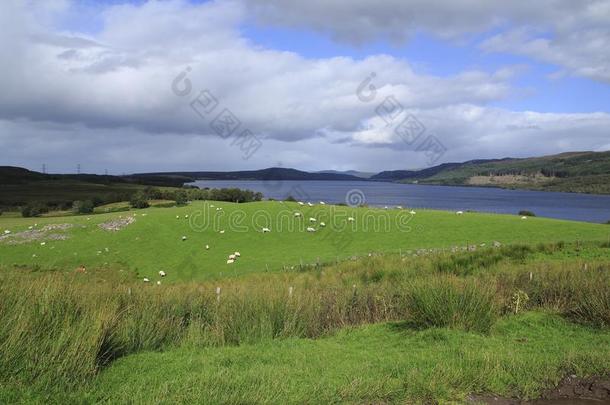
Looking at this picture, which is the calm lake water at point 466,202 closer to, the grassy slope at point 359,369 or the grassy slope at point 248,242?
the grassy slope at point 248,242

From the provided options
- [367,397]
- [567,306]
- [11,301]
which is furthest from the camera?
[567,306]

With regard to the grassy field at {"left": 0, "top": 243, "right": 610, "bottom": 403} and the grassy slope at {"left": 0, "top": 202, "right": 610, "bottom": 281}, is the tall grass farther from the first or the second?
the grassy slope at {"left": 0, "top": 202, "right": 610, "bottom": 281}

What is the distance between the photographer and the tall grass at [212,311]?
5.80 m

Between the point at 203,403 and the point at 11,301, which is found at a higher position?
the point at 11,301

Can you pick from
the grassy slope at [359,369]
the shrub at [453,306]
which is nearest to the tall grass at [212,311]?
the shrub at [453,306]

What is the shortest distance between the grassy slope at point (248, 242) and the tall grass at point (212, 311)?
9834mm

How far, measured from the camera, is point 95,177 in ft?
472

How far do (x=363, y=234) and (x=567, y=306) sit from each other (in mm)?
14714

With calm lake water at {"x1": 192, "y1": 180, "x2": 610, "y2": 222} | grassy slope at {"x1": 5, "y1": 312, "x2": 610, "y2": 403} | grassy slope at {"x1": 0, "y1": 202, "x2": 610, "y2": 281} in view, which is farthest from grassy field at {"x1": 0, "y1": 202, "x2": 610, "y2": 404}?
calm lake water at {"x1": 192, "y1": 180, "x2": 610, "y2": 222}

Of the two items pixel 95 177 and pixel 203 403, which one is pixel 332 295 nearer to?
pixel 203 403

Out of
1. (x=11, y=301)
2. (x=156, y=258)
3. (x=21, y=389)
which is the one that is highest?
(x=11, y=301)

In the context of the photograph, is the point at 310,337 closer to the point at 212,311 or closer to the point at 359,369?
→ the point at 212,311

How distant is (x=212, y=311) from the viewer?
9.53m

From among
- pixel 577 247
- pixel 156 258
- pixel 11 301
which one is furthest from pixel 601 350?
pixel 156 258
